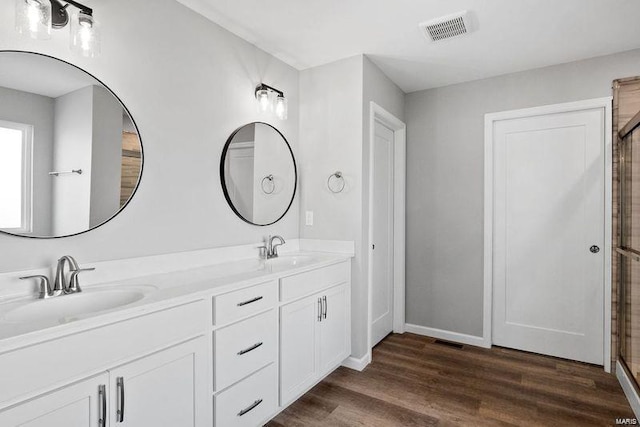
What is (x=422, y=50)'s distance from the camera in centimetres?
269

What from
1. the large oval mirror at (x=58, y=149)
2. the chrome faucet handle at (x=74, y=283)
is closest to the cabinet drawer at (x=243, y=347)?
the chrome faucet handle at (x=74, y=283)

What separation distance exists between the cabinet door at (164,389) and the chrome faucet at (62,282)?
47cm

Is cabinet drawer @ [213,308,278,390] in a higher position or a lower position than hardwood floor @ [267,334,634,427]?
higher

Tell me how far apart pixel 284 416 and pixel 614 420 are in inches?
76.2

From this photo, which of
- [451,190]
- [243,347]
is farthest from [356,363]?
[451,190]

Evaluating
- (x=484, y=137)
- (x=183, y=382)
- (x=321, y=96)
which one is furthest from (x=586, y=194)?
(x=183, y=382)

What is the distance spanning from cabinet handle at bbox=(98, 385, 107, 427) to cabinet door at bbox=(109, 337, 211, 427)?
2cm

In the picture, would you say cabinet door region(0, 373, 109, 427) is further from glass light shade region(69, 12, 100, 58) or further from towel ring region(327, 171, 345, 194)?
towel ring region(327, 171, 345, 194)

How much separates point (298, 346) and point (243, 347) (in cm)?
49

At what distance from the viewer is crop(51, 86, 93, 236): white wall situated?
1554 millimetres

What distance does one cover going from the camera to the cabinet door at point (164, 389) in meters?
1.28

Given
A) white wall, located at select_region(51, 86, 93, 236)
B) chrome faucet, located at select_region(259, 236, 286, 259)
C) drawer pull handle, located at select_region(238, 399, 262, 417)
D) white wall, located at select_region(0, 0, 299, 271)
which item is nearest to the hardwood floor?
drawer pull handle, located at select_region(238, 399, 262, 417)

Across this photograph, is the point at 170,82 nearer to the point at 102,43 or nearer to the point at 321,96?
the point at 102,43

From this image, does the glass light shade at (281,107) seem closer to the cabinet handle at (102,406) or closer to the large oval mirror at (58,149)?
the large oval mirror at (58,149)
